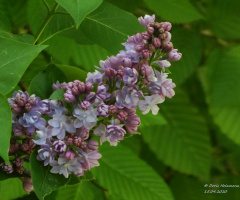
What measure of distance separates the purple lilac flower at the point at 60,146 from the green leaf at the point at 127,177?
2.41 feet

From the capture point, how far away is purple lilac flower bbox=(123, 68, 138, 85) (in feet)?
2.62

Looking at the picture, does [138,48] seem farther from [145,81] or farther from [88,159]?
[88,159]

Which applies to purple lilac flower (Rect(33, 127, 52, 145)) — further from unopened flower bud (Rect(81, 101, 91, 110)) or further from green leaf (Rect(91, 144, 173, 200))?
green leaf (Rect(91, 144, 173, 200))

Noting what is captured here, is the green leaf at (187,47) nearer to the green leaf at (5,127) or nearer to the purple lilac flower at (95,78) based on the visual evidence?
the purple lilac flower at (95,78)

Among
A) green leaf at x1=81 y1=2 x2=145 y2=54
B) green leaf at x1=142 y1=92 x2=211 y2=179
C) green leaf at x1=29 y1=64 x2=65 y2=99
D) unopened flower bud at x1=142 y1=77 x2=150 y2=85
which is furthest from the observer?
green leaf at x1=142 y1=92 x2=211 y2=179

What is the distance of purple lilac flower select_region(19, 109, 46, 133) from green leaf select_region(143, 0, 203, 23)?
2.94ft

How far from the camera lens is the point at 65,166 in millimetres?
833

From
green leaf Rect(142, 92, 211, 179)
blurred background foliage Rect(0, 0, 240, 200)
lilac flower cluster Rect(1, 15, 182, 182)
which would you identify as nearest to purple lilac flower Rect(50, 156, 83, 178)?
lilac flower cluster Rect(1, 15, 182, 182)

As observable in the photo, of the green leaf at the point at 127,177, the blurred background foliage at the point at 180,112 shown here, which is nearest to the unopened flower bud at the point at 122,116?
the blurred background foliage at the point at 180,112

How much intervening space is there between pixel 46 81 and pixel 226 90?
1.23 m

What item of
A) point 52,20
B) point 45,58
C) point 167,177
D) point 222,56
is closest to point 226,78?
point 222,56

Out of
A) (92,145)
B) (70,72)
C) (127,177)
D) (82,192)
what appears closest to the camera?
(92,145)

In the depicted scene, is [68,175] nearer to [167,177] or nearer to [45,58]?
[45,58]

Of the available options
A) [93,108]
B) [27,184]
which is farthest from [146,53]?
[27,184]
